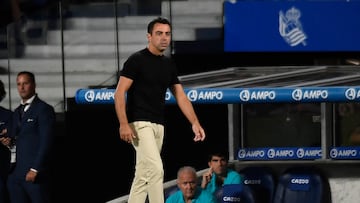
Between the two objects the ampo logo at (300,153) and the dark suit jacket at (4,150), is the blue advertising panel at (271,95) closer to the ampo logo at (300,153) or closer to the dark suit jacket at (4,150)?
the dark suit jacket at (4,150)

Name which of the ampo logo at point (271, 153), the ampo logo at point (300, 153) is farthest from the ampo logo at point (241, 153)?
the ampo logo at point (300, 153)

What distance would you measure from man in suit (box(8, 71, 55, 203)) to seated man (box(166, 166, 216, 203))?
1.26 m

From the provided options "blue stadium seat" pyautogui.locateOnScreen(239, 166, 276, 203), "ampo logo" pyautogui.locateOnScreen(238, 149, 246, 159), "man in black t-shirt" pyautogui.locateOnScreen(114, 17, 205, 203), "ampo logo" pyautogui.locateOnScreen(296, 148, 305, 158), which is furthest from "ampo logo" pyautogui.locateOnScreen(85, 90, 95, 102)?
"man in black t-shirt" pyautogui.locateOnScreen(114, 17, 205, 203)

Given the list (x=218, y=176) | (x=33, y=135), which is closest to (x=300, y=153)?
(x=218, y=176)

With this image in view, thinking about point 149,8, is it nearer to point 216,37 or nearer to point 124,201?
point 216,37

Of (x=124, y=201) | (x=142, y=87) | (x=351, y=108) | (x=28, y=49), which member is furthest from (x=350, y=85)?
(x=28, y=49)

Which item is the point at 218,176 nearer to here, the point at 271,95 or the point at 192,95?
the point at 192,95

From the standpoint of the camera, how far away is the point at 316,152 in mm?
13836

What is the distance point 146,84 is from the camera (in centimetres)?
992

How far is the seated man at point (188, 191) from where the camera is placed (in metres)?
12.4

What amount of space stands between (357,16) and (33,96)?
4174 mm

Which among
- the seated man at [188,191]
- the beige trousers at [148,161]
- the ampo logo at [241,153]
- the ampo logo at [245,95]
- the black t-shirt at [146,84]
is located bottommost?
the seated man at [188,191]

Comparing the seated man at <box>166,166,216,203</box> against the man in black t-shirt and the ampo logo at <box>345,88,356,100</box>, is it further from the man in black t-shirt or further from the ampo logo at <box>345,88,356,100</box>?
the man in black t-shirt

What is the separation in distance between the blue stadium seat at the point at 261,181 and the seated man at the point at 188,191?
0.88m
